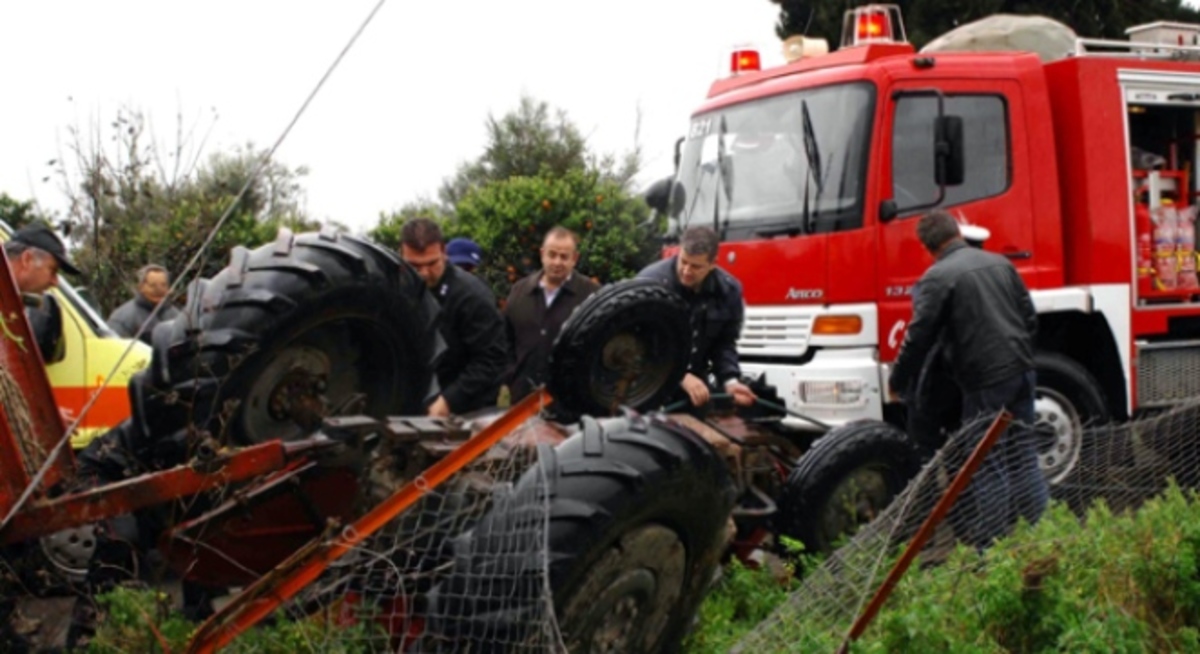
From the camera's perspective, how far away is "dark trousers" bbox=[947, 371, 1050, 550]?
5.25 m

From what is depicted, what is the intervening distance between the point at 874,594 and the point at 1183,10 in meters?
20.5

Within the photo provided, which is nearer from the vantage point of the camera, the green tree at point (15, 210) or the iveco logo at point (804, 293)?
the iveco logo at point (804, 293)

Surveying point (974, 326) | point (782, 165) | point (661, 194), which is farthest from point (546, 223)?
point (974, 326)

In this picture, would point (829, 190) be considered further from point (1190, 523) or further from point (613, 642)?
point (613, 642)

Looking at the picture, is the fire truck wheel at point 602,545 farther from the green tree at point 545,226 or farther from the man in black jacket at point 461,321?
the green tree at point 545,226

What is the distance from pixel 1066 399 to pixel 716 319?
12.0 feet

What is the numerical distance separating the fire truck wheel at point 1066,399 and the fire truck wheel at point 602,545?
495 cm

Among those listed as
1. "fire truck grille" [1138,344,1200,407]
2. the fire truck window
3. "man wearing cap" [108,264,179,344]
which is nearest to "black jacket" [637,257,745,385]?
the fire truck window

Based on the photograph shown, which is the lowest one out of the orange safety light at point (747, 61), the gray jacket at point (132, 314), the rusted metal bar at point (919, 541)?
the rusted metal bar at point (919, 541)

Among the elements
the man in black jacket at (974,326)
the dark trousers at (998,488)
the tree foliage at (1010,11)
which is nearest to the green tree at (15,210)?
the man in black jacket at (974,326)

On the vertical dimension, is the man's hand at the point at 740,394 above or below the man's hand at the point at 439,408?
below

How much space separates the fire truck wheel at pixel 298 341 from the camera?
13.4 feet

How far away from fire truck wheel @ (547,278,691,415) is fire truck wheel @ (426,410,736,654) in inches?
33.1

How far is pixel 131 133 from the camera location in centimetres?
980
